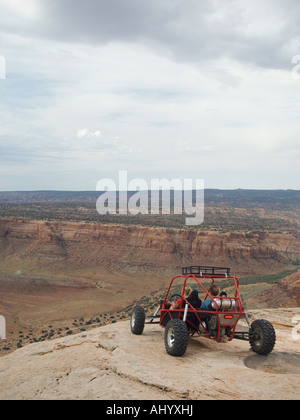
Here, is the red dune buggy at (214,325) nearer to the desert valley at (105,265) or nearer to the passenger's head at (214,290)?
the passenger's head at (214,290)

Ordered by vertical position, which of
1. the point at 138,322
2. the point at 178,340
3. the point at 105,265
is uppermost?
the point at 178,340

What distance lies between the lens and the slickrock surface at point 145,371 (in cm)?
592

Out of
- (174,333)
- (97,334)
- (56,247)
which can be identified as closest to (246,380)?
(174,333)

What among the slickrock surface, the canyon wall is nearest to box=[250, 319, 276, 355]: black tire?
the slickrock surface

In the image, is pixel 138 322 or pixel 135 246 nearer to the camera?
pixel 138 322

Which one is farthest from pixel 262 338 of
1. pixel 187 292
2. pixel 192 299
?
pixel 187 292

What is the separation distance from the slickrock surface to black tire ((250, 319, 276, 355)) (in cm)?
18

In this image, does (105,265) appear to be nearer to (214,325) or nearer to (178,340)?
(214,325)

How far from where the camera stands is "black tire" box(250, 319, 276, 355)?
26.9 ft

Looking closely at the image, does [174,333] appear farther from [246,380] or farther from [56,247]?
[56,247]

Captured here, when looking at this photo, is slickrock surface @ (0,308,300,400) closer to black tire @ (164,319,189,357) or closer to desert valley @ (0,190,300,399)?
black tire @ (164,319,189,357)

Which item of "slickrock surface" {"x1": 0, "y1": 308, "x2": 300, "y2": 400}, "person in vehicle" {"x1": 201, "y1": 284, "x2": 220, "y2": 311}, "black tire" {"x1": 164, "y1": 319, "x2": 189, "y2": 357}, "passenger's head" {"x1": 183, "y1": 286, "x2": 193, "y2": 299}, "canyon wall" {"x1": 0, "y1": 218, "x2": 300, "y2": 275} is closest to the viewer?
"slickrock surface" {"x1": 0, "y1": 308, "x2": 300, "y2": 400}

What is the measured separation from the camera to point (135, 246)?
69812mm

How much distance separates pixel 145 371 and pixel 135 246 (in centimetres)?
6316
